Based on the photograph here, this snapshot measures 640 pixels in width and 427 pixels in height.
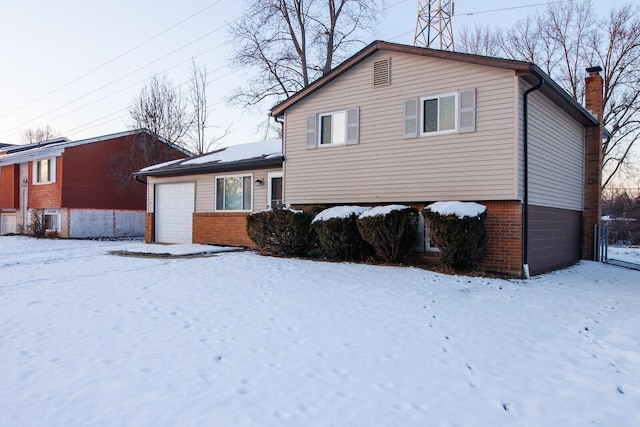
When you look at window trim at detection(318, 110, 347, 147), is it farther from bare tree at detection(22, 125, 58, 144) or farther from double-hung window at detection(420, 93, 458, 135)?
bare tree at detection(22, 125, 58, 144)

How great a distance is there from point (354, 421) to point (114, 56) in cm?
2643

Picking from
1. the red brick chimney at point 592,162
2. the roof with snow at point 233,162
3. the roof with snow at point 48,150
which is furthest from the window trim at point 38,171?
the red brick chimney at point 592,162

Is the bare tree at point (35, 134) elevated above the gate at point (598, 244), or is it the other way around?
the bare tree at point (35, 134)

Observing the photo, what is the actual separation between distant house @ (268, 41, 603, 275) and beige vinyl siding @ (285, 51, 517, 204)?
24 mm

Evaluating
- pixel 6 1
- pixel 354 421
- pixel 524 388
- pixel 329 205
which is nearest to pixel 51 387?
pixel 354 421

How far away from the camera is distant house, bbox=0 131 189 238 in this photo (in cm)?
2097

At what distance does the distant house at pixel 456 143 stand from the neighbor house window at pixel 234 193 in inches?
82.9

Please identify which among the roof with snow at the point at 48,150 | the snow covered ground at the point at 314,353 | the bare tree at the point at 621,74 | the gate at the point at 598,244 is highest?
the bare tree at the point at 621,74

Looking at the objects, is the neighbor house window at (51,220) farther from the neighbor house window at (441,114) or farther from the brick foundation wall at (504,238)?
the brick foundation wall at (504,238)

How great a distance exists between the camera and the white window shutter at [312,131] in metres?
11.9

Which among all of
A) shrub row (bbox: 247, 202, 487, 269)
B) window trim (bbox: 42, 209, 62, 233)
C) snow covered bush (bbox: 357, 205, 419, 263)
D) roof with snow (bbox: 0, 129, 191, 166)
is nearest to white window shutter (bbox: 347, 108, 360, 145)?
shrub row (bbox: 247, 202, 487, 269)

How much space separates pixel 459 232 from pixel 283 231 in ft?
15.0

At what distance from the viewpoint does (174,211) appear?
16219 mm

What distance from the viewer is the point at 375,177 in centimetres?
1070
